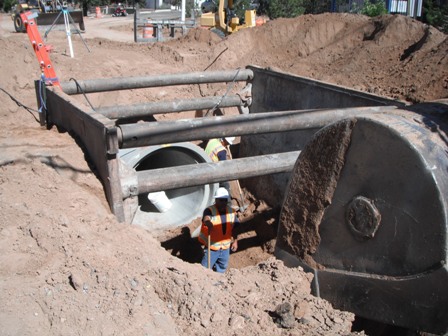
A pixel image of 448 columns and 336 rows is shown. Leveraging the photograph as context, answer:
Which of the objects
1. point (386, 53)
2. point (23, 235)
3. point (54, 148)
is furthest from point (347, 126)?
point (386, 53)

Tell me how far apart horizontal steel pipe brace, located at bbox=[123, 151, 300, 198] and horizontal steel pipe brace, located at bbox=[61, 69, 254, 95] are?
3258 millimetres

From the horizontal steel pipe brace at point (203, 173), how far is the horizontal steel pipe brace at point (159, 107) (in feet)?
9.87

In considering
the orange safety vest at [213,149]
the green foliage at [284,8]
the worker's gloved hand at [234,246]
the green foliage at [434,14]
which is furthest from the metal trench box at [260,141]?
the green foliage at [284,8]

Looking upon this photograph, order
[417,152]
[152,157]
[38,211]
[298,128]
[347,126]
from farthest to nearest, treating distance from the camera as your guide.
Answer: [152,157]
[298,128]
[38,211]
[347,126]
[417,152]

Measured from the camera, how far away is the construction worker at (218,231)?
21.1 ft

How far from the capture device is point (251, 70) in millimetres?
9336

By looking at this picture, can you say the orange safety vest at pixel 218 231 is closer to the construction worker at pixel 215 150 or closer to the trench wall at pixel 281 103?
the trench wall at pixel 281 103

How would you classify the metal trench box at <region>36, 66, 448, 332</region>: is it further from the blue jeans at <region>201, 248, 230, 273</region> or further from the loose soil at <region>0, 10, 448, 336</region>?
the blue jeans at <region>201, 248, 230, 273</region>

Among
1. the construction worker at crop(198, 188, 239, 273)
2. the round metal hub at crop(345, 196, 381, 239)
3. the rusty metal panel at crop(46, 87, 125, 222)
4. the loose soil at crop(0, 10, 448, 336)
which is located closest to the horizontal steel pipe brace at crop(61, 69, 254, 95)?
the loose soil at crop(0, 10, 448, 336)

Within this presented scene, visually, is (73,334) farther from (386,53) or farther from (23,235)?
(386,53)

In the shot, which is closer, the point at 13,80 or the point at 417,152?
the point at 417,152

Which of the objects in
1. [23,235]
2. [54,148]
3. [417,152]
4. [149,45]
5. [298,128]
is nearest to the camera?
[417,152]

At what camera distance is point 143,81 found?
7.89m

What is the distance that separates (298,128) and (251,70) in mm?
4473
